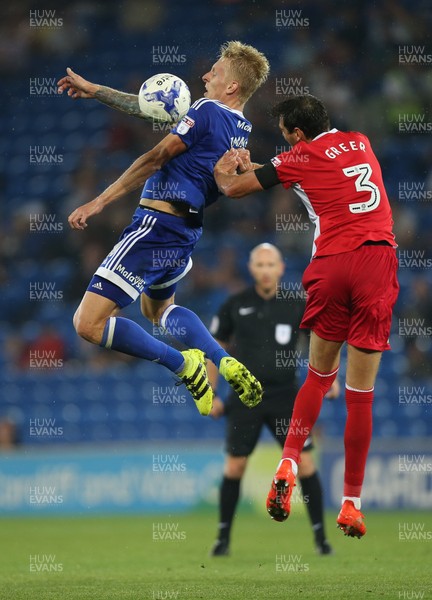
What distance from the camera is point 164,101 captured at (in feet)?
21.0

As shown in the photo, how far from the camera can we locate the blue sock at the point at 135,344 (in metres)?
6.49

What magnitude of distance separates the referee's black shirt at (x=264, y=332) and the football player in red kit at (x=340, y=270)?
2621mm

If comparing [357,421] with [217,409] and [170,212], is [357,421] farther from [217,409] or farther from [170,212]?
[217,409]

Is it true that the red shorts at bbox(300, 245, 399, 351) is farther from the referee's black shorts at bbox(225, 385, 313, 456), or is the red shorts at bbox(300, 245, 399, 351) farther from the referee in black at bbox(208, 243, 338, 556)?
the referee's black shorts at bbox(225, 385, 313, 456)

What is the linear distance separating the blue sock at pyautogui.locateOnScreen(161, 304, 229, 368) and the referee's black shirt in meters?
1.86

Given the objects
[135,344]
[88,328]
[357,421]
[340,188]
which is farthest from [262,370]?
[340,188]

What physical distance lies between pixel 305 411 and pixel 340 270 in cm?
89

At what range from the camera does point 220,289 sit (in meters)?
13.7

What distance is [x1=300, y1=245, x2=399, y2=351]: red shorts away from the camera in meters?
5.79

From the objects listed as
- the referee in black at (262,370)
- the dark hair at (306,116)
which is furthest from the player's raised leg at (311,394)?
the referee in black at (262,370)

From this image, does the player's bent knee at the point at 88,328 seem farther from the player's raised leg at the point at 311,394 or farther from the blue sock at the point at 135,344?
the player's raised leg at the point at 311,394

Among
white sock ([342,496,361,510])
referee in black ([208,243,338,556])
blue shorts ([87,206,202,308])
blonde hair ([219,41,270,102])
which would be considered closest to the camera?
white sock ([342,496,361,510])

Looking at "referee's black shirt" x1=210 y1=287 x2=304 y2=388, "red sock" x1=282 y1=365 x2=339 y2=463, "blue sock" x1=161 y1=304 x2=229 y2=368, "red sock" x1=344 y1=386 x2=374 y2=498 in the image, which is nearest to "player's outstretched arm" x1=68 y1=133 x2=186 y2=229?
"blue sock" x1=161 y1=304 x2=229 y2=368

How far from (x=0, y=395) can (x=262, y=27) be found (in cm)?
717
